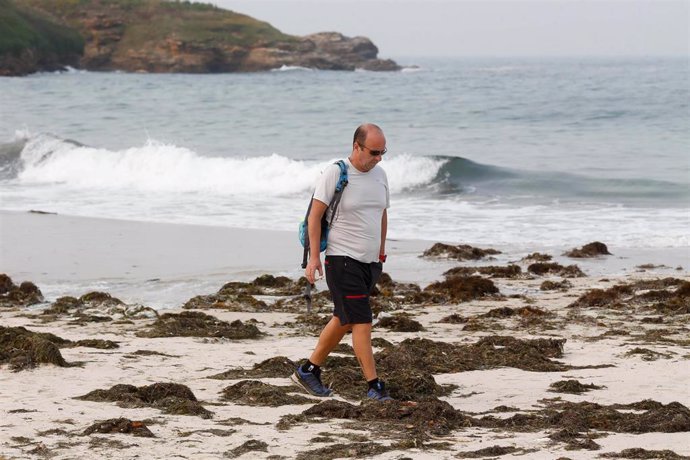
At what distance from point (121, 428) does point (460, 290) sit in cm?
605

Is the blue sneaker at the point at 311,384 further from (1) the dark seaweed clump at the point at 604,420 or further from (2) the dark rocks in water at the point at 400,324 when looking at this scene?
(2) the dark rocks in water at the point at 400,324

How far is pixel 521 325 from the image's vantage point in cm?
910

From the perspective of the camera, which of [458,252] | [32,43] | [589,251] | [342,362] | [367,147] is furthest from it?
[32,43]

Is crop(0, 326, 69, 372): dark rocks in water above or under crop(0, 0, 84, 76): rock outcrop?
under

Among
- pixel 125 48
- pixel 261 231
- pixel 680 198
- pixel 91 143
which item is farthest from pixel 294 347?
pixel 125 48

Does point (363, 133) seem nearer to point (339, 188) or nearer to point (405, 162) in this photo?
point (339, 188)

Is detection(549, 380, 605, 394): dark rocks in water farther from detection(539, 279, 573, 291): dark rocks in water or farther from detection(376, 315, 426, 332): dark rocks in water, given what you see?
detection(539, 279, 573, 291): dark rocks in water

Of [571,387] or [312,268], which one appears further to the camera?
[571,387]

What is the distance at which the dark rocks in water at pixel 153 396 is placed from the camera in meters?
5.80

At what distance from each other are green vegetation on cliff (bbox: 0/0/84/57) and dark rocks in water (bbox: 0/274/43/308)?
97.0 m

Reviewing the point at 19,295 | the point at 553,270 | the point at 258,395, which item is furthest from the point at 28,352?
the point at 553,270

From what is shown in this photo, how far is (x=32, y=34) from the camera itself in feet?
362

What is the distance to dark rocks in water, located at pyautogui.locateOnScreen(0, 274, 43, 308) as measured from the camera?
10.2 meters

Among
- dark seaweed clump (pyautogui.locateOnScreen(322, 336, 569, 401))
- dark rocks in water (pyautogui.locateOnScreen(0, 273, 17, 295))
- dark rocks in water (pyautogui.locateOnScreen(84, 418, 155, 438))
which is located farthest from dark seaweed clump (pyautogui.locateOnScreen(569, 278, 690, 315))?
dark rocks in water (pyautogui.locateOnScreen(84, 418, 155, 438))
